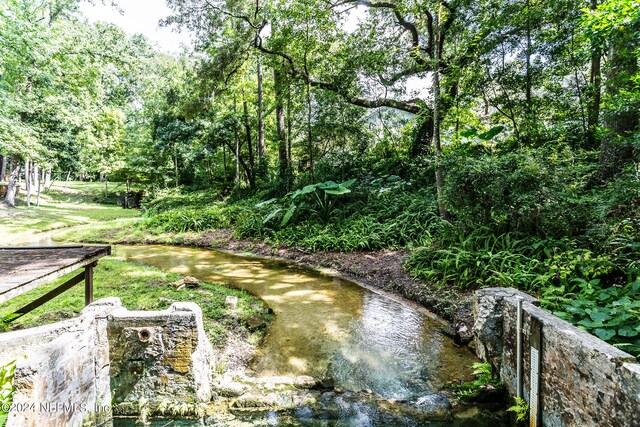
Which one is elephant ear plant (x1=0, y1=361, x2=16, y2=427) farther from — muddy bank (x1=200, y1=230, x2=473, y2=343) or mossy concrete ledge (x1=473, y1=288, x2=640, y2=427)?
muddy bank (x1=200, y1=230, x2=473, y2=343)

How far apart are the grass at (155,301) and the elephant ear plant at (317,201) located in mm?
4539

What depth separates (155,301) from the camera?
4.75m

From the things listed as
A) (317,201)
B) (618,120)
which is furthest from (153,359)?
(618,120)

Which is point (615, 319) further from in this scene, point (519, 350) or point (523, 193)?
point (523, 193)

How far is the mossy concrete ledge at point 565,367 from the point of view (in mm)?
1744

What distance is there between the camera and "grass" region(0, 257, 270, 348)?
4.16 metres

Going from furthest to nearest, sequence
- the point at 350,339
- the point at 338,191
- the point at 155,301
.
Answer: the point at 338,191, the point at 155,301, the point at 350,339

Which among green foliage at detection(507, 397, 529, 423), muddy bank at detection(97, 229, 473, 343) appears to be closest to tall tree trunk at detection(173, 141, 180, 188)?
muddy bank at detection(97, 229, 473, 343)

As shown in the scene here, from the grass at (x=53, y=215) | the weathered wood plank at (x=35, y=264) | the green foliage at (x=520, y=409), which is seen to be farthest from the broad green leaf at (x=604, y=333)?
the grass at (x=53, y=215)

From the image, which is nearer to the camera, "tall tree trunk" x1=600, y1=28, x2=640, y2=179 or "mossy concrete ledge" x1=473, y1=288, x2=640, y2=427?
"mossy concrete ledge" x1=473, y1=288, x2=640, y2=427

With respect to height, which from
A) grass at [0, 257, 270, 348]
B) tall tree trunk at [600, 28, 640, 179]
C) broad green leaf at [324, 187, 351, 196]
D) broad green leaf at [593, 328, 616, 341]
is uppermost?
tall tree trunk at [600, 28, 640, 179]

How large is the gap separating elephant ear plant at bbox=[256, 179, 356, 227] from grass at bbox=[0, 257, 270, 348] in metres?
4.54

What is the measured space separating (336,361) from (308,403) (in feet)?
3.02

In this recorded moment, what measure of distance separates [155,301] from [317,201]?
6478mm
